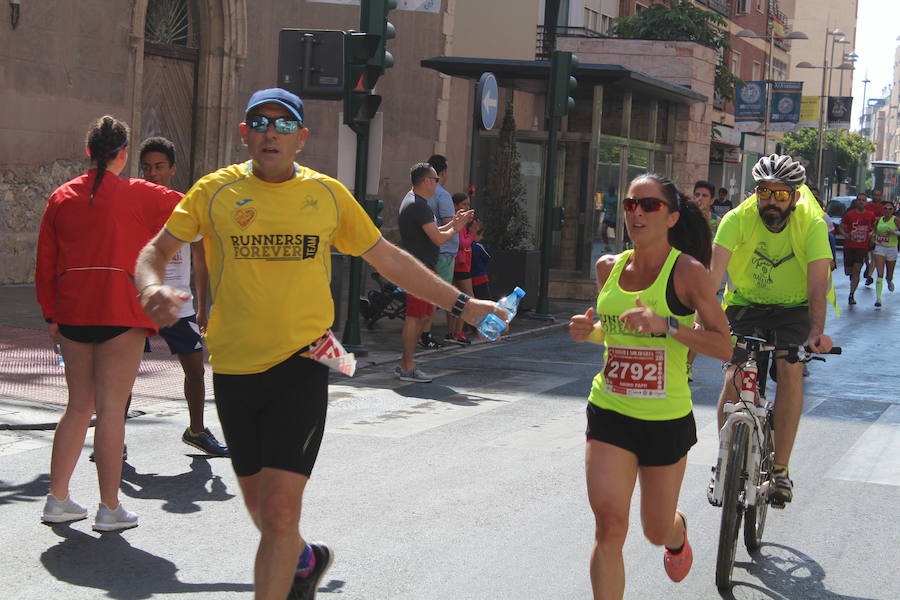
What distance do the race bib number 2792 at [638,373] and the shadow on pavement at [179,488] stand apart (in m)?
2.71

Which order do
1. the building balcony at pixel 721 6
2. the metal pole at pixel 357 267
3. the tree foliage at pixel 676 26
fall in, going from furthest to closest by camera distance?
the building balcony at pixel 721 6, the tree foliage at pixel 676 26, the metal pole at pixel 357 267

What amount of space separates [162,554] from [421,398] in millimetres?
4676

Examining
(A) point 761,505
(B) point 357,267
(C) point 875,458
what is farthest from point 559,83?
(A) point 761,505

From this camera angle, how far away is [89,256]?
5613 millimetres

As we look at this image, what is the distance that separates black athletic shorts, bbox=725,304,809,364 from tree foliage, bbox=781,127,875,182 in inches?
2162

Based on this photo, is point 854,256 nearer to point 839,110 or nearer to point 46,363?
point 46,363

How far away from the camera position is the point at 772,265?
6336 millimetres

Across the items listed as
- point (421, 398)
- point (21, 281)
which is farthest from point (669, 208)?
point (21, 281)

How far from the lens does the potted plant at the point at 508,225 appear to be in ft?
55.5

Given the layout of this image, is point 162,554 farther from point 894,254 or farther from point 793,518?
point 894,254

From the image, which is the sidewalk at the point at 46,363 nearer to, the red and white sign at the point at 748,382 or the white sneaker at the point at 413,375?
the white sneaker at the point at 413,375

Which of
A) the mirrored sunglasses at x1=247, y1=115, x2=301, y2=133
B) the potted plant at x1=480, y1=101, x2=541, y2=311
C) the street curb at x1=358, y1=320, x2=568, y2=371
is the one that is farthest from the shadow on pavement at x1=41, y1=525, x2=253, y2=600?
the potted plant at x1=480, y1=101, x2=541, y2=311

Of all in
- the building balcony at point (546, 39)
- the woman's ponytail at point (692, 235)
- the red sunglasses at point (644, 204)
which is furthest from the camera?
the building balcony at point (546, 39)

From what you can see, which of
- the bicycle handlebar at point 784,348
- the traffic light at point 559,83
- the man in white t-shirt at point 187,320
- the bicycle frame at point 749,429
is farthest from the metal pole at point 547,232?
the bicycle frame at point 749,429
